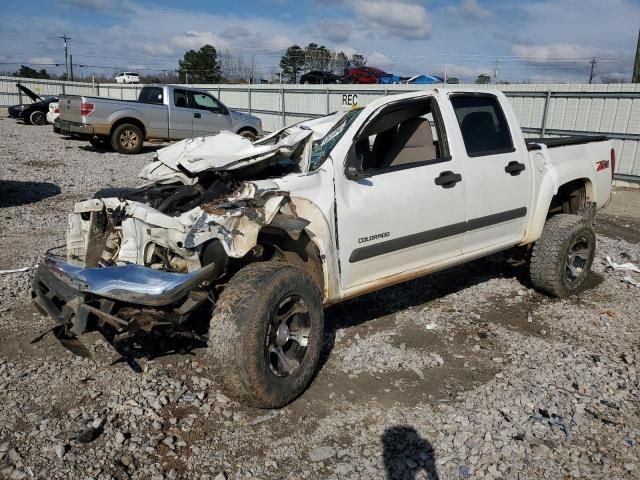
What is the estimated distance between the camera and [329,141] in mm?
3836

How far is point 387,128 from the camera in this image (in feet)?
14.6

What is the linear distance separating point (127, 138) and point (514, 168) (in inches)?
478

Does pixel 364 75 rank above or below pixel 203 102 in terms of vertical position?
above

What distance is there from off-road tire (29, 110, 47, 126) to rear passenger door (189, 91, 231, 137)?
10.5m

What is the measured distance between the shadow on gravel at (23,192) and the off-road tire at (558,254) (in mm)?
7581

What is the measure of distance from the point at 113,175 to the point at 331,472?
991 cm

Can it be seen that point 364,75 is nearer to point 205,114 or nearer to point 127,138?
point 205,114

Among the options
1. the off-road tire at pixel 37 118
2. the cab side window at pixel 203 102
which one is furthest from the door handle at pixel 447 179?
the off-road tire at pixel 37 118

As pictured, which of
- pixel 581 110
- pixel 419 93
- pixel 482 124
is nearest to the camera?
pixel 419 93

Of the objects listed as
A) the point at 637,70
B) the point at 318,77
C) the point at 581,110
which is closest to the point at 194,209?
the point at 581,110

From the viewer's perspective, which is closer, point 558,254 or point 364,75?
point 558,254

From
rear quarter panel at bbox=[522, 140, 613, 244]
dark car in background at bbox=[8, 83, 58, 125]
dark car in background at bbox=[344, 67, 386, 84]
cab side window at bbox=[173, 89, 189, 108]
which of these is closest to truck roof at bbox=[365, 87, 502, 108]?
rear quarter panel at bbox=[522, 140, 613, 244]

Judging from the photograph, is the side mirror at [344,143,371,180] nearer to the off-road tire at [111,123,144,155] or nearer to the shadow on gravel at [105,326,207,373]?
the shadow on gravel at [105,326,207,373]

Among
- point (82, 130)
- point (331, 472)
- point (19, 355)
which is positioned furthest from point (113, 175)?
point (331, 472)
